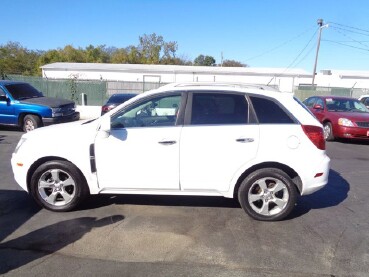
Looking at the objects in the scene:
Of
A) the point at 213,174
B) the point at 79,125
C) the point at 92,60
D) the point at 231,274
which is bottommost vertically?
the point at 231,274

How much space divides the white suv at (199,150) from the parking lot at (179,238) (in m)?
0.37

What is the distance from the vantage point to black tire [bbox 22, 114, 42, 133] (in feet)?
35.1

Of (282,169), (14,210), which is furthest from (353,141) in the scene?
(14,210)

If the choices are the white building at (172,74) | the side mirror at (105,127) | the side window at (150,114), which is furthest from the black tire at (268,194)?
the white building at (172,74)

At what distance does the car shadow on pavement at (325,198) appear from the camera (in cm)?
462

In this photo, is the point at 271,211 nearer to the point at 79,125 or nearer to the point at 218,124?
the point at 218,124

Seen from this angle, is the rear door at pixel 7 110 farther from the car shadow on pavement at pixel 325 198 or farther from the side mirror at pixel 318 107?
the side mirror at pixel 318 107

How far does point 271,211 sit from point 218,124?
1333 mm

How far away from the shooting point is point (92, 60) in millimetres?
64062

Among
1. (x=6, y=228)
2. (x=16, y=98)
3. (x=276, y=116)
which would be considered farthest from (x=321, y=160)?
(x=16, y=98)

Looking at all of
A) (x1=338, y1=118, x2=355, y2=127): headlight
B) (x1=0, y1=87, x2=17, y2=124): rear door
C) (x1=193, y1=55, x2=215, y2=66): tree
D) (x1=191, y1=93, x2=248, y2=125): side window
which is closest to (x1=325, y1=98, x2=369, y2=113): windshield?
(x1=338, y1=118, x2=355, y2=127): headlight

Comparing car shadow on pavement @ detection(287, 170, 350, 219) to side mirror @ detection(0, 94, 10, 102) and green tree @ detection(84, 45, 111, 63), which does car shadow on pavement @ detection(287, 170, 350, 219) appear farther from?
green tree @ detection(84, 45, 111, 63)

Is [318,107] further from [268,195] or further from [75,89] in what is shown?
[75,89]

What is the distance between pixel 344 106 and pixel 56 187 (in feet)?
34.2
